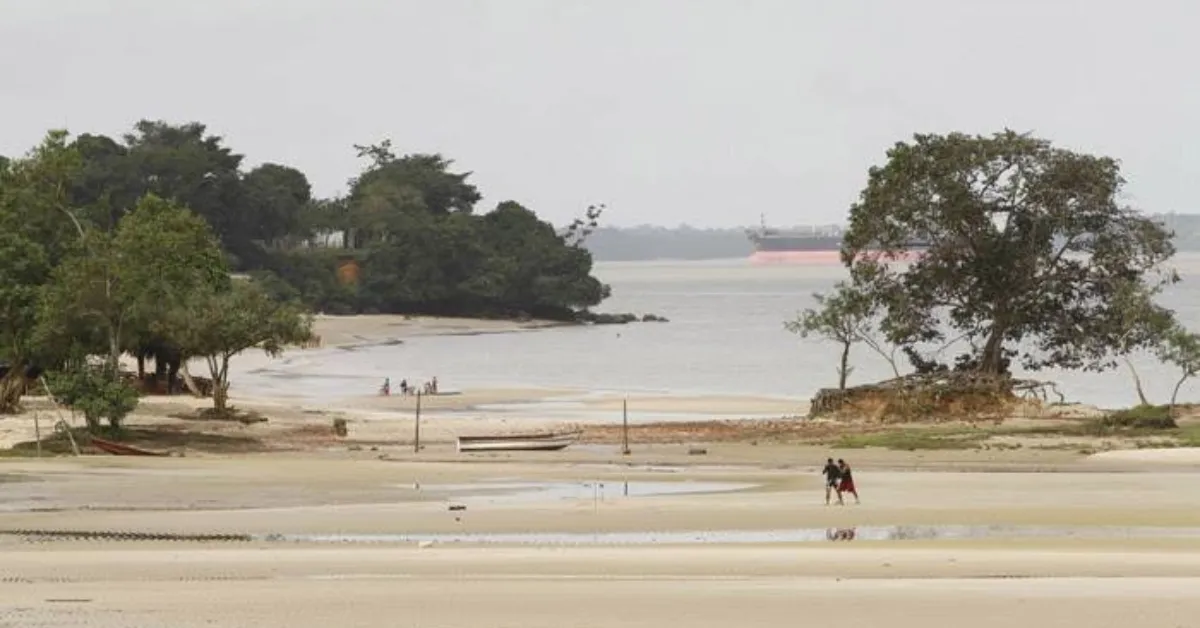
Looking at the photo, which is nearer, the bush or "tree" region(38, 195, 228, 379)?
"tree" region(38, 195, 228, 379)

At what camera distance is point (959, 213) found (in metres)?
63.4

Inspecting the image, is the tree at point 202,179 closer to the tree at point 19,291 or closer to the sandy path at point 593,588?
the tree at point 19,291

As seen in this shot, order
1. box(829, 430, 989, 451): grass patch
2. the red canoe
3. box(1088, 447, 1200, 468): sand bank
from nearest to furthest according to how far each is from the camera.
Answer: box(1088, 447, 1200, 468): sand bank < the red canoe < box(829, 430, 989, 451): grass patch

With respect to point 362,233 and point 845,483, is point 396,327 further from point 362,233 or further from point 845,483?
point 845,483

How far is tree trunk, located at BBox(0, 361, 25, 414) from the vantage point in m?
58.4

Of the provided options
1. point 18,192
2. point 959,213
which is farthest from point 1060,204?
point 18,192

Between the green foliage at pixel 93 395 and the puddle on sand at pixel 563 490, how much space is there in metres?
12.3

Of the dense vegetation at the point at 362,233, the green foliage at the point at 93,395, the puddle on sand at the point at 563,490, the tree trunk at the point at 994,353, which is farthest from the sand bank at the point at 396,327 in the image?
the puddle on sand at the point at 563,490

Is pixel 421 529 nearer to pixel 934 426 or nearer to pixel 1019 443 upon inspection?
pixel 1019 443

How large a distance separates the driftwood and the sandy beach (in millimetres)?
2142

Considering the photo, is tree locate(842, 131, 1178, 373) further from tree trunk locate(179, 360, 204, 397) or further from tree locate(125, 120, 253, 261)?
tree locate(125, 120, 253, 261)

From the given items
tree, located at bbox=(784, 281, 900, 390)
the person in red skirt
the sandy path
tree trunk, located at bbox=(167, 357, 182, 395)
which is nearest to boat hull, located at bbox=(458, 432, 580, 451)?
tree, located at bbox=(784, 281, 900, 390)

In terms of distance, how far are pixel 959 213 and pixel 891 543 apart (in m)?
34.7

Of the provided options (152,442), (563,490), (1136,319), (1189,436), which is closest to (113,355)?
(152,442)
